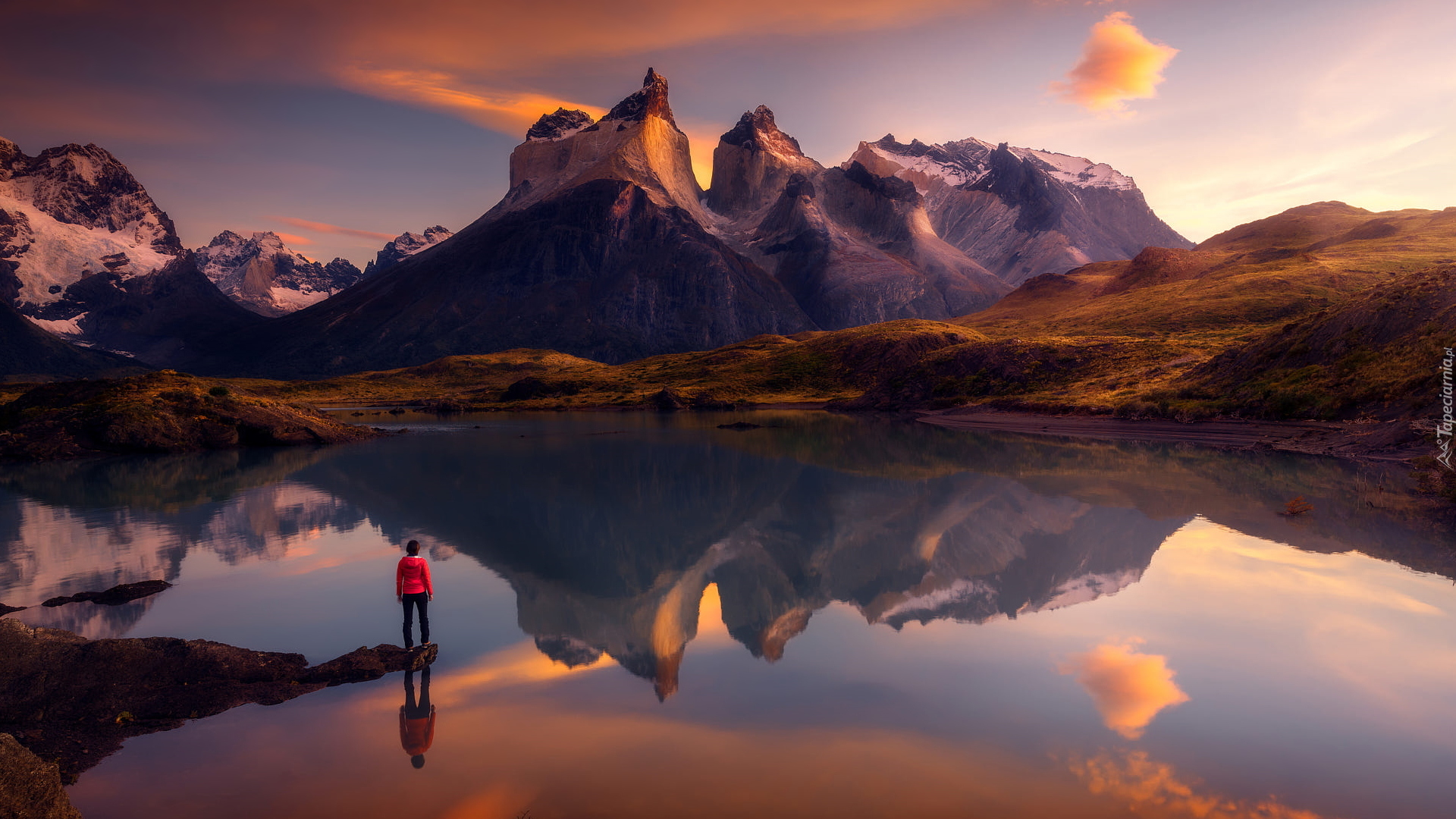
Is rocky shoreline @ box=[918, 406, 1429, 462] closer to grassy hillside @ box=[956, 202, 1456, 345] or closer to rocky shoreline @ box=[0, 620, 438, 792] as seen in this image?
grassy hillside @ box=[956, 202, 1456, 345]

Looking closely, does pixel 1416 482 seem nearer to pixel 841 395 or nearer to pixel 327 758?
pixel 327 758

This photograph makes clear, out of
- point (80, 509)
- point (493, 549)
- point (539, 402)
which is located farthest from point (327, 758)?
point (539, 402)

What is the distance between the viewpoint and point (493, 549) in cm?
2520

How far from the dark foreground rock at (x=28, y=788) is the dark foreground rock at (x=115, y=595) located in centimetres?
1272

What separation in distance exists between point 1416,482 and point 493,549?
122 ft

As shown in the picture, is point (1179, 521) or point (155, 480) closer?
point (1179, 521)

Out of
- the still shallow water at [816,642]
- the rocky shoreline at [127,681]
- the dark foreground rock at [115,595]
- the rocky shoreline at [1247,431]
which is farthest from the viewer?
the rocky shoreline at [1247,431]

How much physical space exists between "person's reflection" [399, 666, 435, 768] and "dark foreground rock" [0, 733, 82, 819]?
3.73 metres

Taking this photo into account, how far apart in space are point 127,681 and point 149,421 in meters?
60.7

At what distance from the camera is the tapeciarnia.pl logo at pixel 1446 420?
96.2ft

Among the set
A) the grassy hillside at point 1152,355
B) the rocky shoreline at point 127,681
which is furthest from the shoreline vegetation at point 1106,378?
the rocky shoreline at point 127,681

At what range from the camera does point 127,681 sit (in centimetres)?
1267

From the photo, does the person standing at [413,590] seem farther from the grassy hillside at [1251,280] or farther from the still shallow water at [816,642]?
the grassy hillside at [1251,280]

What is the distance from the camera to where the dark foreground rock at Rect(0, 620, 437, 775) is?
11133mm
